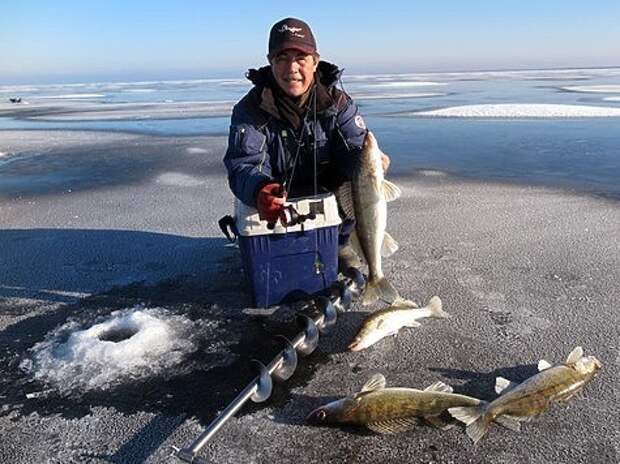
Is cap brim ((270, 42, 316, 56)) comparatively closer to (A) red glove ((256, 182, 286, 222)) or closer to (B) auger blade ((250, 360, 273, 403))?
(A) red glove ((256, 182, 286, 222))

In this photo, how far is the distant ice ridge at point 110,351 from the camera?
2.87 metres

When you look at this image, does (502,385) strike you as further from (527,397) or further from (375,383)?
(375,383)

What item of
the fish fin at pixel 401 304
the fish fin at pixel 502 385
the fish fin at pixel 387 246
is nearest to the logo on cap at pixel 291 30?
the fish fin at pixel 387 246

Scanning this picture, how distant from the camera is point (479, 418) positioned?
92.7 inches

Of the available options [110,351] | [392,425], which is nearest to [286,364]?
[392,425]

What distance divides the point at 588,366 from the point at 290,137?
8.03ft

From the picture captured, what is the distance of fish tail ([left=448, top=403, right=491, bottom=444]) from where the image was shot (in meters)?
2.31

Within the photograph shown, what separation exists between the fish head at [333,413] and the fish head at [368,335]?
67 centimetres

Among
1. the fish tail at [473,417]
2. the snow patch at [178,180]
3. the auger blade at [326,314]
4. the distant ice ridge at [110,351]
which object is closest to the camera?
the fish tail at [473,417]

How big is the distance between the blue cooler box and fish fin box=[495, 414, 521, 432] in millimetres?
1635

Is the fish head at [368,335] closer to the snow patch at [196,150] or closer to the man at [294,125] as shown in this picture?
the man at [294,125]

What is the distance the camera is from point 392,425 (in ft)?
7.76

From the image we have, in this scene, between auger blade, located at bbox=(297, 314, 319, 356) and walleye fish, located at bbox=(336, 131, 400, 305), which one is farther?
walleye fish, located at bbox=(336, 131, 400, 305)

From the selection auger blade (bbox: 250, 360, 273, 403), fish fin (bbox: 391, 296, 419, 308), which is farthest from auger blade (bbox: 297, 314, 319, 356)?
fish fin (bbox: 391, 296, 419, 308)
